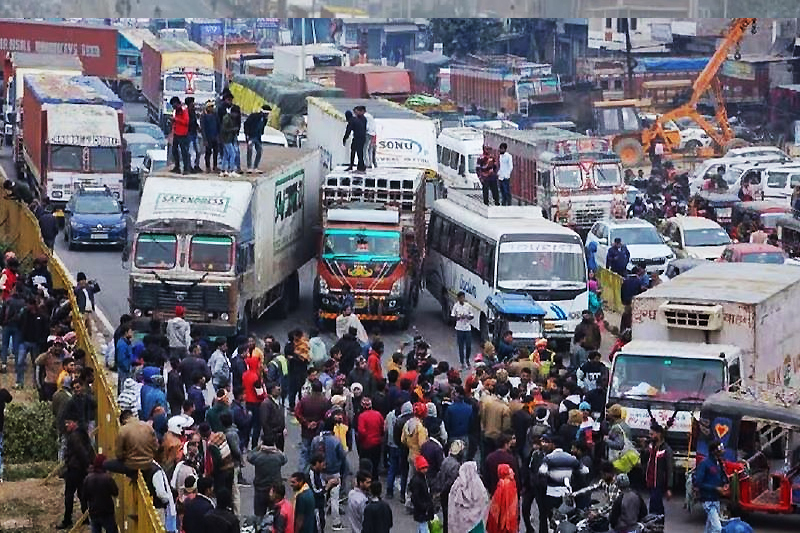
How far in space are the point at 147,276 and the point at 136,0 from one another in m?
23.0

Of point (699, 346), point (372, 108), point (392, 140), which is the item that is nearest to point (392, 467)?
point (699, 346)

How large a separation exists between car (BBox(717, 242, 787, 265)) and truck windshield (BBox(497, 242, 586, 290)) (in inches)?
198

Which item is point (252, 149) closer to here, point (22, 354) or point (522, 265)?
point (522, 265)

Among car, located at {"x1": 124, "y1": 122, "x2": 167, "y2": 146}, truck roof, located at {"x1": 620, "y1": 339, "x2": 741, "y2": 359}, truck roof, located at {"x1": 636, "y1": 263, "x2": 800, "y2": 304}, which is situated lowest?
car, located at {"x1": 124, "y1": 122, "x2": 167, "y2": 146}

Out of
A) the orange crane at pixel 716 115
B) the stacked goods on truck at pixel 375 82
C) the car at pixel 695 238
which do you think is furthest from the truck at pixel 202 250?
the orange crane at pixel 716 115

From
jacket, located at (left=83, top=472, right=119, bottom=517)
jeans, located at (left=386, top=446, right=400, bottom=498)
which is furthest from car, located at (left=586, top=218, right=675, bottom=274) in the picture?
jacket, located at (left=83, top=472, right=119, bottom=517)

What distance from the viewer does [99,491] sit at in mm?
18953

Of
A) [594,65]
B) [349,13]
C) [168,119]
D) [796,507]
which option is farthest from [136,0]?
[594,65]

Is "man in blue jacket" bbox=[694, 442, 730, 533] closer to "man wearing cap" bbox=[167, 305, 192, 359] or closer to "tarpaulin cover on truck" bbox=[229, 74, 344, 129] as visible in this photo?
"man wearing cap" bbox=[167, 305, 192, 359]

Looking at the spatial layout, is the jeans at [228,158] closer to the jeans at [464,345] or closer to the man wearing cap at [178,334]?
the jeans at [464,345]

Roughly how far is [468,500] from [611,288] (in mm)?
19238

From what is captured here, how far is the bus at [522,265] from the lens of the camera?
33656 millimetres

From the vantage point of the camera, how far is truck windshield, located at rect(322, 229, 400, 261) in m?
35.5

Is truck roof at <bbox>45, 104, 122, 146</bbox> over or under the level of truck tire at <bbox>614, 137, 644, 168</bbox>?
over
